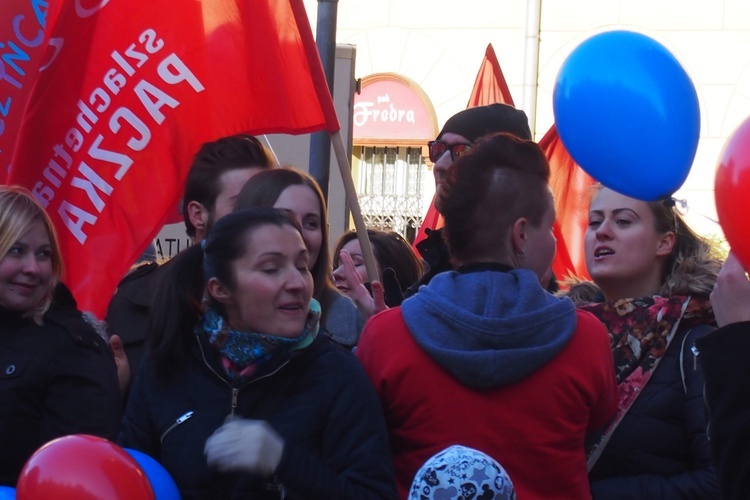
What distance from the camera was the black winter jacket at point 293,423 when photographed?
2.60 m

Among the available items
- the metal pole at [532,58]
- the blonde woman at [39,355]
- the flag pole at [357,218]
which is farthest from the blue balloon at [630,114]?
the metal pole at [532,58]

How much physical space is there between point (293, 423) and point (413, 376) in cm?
29

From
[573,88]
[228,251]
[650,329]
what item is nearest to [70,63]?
[228,251]

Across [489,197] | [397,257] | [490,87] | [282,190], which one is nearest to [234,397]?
[489,197]

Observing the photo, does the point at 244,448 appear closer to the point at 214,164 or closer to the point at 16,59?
the point at 214,164

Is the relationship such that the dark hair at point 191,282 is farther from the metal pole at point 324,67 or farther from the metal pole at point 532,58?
the metal pole at point 532,58

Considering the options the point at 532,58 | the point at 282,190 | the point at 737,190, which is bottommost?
the point at 282,190

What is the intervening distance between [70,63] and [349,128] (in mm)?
2138

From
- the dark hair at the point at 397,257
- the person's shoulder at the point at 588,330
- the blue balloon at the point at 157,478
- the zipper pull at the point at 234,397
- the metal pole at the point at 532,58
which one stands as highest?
the metal pole at the point at 532,58

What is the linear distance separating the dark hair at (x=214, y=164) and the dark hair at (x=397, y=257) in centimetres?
107

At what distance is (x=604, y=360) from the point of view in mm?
2760

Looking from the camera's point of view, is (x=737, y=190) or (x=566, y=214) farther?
(x=566, y=214)

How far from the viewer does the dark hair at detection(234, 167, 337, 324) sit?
3484mm

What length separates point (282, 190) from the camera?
11.5 ft
